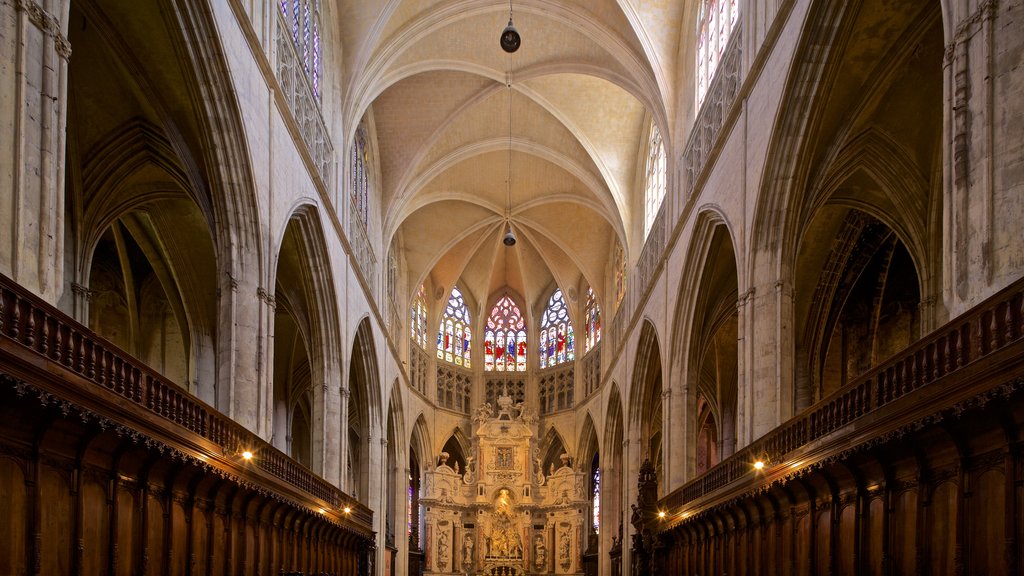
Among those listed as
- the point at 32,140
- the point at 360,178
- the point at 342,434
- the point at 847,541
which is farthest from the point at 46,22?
the point at 360,178

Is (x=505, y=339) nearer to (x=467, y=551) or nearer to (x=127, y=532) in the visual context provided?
(x=467, y=551)

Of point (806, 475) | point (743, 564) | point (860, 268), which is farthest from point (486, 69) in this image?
point (806, 475)

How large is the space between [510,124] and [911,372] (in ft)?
76.4

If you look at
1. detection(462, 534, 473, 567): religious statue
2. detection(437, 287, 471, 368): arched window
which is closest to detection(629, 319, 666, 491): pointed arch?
detection(462, 534, 473, 567): religious statue

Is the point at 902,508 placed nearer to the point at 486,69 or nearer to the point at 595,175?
the point at 486,69

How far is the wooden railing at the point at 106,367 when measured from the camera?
7.35 metres

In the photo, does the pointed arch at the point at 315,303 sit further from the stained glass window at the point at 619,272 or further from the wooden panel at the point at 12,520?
the stained glass window at the point at 619,272

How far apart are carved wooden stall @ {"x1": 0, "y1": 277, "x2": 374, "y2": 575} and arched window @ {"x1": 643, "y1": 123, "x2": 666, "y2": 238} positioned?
14755 millimetres

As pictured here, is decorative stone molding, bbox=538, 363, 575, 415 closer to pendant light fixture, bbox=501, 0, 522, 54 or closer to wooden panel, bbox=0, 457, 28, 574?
pendant light fixture, bbox=501, 0, 522, 54

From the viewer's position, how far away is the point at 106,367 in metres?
9.30

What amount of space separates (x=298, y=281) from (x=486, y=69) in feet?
28.4

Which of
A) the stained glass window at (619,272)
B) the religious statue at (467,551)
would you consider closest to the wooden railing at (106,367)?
the stained glass window at (619,272)

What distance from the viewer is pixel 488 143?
32188 mm

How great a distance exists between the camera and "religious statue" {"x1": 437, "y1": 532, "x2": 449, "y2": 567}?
123 feet
